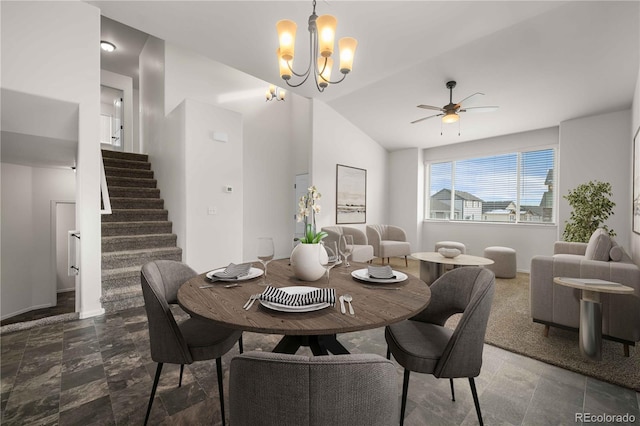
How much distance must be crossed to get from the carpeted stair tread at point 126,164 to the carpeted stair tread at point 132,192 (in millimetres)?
691

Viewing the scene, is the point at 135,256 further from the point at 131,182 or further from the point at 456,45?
the point at 456,45

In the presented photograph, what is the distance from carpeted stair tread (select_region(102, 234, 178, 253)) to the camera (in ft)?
11.3

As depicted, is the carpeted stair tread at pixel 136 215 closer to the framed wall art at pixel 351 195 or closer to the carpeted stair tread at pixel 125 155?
the carpeted stair tread at pixel 125 155

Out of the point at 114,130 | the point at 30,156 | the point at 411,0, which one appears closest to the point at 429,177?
the point at 411,0

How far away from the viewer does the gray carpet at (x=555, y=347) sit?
178 centimetres

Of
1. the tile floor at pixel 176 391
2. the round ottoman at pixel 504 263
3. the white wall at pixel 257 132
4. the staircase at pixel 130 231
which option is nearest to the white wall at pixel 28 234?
the staircase at pixel 130 231

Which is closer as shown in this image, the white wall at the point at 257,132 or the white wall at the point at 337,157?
the white wall at the point at 257,132

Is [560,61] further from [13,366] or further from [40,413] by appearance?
[13,366]

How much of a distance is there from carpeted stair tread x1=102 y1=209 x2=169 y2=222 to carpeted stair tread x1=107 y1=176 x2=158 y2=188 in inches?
30.1

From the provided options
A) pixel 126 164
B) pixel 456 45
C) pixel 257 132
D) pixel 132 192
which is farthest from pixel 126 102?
pixel 456 45

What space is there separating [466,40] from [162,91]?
4764mm

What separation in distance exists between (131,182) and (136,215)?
898mm

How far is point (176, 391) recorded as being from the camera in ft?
5.26

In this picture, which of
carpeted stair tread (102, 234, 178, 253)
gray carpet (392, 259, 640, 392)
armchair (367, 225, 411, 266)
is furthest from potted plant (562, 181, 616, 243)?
carpeted stair tread (102, 234, 178, 253)
